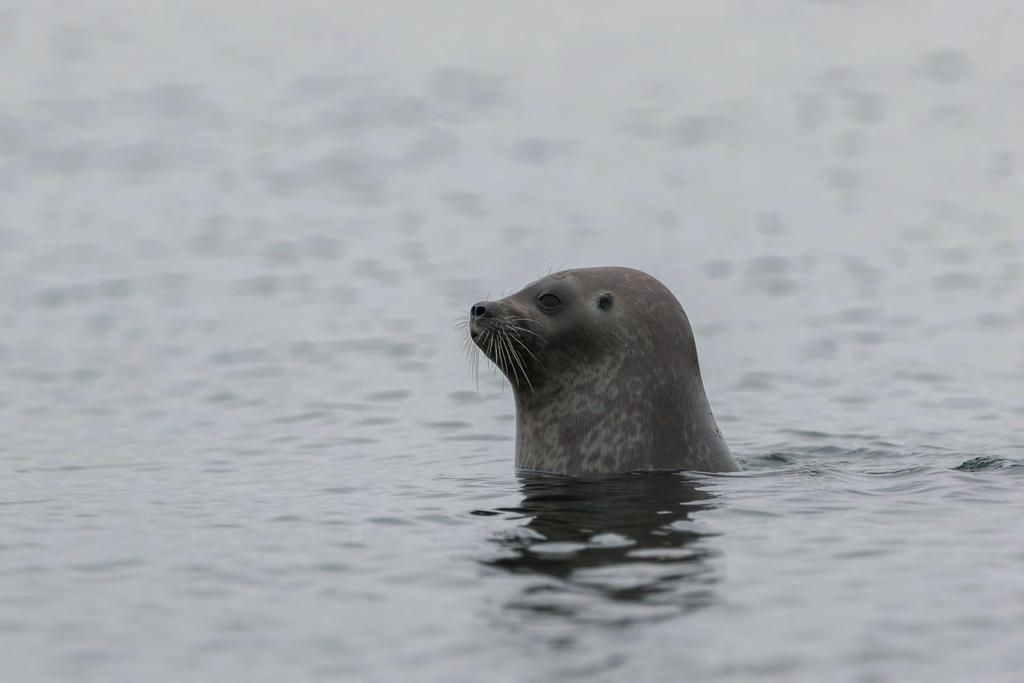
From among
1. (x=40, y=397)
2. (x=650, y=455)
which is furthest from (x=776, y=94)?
(x=650, y=455)

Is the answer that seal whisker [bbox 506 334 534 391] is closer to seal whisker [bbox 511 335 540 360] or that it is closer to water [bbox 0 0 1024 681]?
seal whisker [bbox 511 335 540 360]

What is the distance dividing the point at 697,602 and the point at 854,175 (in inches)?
1046

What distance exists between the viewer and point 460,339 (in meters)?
23.3

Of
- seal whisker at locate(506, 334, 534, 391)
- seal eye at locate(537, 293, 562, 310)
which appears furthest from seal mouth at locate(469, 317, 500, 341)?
seal eye at locate(537, 293, 562, 310)

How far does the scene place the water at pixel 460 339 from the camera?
33.4ft

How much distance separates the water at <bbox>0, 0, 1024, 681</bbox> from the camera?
10195 millimetres

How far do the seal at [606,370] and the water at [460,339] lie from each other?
0.49m

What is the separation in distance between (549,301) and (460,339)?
8.77 metres

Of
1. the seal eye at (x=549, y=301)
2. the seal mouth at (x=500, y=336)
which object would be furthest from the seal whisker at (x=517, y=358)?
the seal eye at (x=549, y=301)

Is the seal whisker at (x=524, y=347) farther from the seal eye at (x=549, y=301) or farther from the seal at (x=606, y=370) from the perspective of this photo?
the seal eye at (x=549, y=301)

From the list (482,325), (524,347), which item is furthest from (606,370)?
(482,325)

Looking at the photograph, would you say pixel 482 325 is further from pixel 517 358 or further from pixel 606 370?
pixel 606 370

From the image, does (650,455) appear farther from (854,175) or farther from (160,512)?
(854,175)

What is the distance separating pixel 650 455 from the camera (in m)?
14.4
